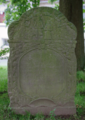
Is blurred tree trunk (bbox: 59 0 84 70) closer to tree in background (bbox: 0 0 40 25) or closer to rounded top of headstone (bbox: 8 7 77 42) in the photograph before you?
tree in background (bbox: 0 0 40 25)

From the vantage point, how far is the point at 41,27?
9.11 ft

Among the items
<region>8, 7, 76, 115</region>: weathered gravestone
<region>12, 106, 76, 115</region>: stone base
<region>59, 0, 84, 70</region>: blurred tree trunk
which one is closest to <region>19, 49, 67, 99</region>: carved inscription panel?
<region>8, 7, 76, 115</region>: weathered gravestone

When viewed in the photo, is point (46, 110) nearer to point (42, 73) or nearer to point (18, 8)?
point (42, 73)

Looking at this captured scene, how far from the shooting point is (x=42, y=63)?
9.26ft

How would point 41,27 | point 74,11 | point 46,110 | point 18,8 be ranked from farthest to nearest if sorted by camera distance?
point 18,8 → point 74,11 → point 46,110 → point 41,27

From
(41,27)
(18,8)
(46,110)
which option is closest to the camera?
(41,27)

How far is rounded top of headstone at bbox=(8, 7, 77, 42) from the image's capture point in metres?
2.75

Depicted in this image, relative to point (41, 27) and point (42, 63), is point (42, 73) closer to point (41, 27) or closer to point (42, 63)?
point (42, 63)

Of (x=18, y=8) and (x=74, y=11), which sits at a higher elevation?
(x=18, y=8)

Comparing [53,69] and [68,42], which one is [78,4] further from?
[53,69]

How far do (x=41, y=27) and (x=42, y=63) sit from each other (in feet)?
2.28

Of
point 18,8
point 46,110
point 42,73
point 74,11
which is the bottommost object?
point 46,110

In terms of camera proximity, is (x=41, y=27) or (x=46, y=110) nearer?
(x=41, y=27)

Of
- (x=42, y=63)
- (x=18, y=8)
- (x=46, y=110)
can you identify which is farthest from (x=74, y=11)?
(x=46, y=110)
